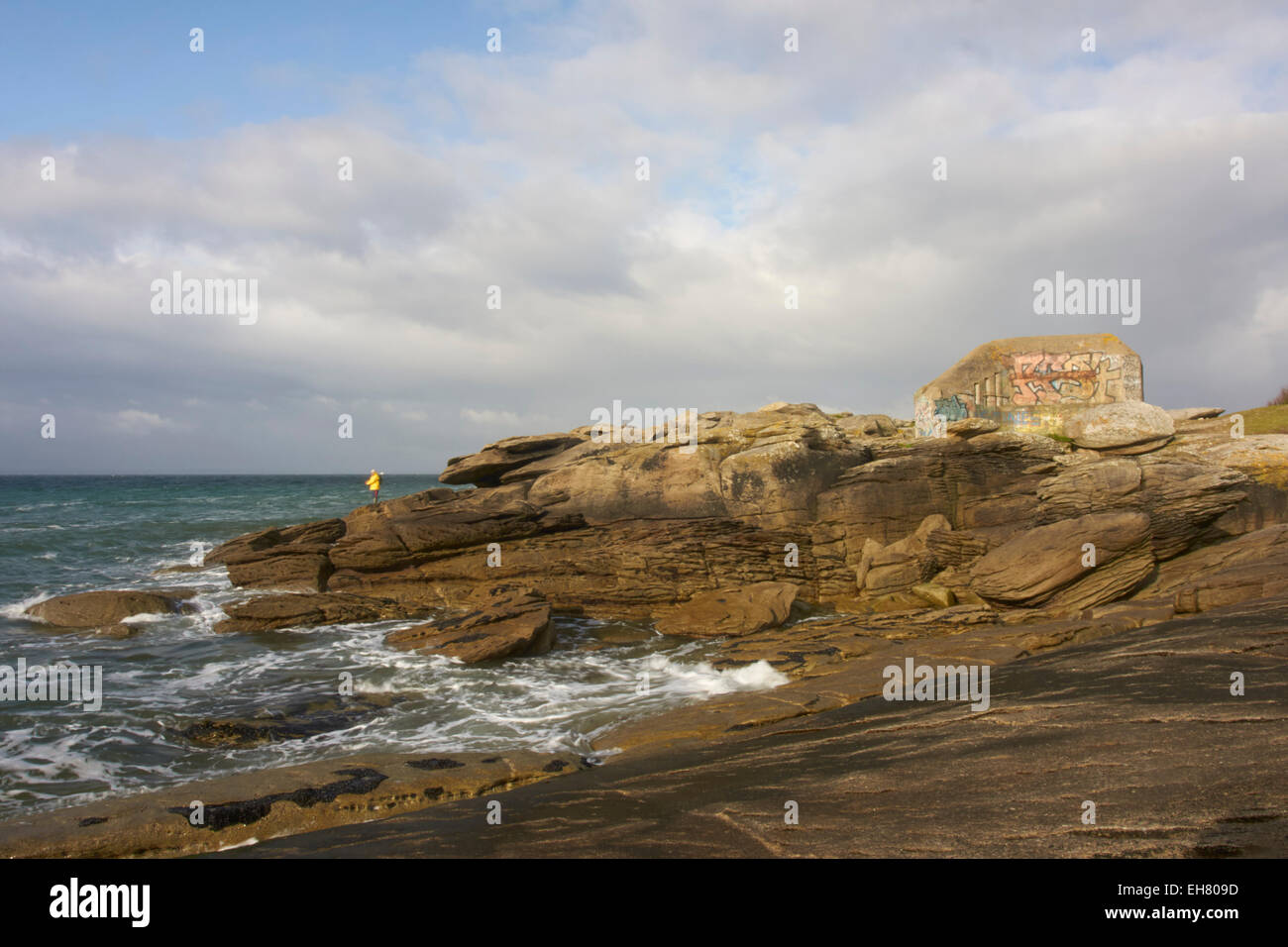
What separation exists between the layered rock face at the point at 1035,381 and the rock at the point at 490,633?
1810 cm

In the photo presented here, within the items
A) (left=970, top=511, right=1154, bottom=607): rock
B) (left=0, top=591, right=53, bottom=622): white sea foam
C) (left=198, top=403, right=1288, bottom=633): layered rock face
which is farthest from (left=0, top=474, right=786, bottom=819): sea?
(left=970, top=511, right=1154, bottom=607): rock

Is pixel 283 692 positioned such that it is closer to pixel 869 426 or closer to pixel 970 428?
pixel 970 428

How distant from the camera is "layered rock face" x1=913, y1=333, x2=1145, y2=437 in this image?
27000mm

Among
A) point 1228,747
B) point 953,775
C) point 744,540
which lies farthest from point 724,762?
point 744,540

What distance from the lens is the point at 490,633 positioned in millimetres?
15578

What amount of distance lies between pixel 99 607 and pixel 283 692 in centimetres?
951

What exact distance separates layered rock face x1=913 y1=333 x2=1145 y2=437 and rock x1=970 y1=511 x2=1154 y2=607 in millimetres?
12139

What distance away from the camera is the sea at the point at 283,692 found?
985 centimetres

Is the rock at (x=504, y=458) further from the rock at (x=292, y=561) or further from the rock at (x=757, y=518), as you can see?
the rock at (x=292, y=561)

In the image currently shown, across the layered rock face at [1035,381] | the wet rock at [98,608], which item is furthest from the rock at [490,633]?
the layered rock face at [1035,381]

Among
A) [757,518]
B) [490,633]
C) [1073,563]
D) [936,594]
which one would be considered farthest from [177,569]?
[1073,563]

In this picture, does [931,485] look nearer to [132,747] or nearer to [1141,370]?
[1141,370]

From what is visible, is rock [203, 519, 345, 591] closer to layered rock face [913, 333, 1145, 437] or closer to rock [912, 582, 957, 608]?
rock [912, 582, 957, 608]
